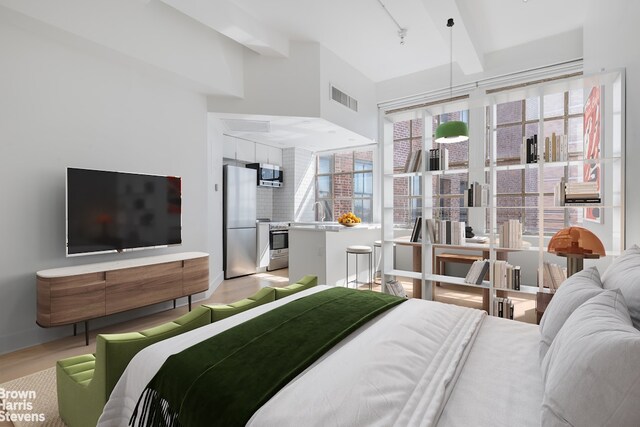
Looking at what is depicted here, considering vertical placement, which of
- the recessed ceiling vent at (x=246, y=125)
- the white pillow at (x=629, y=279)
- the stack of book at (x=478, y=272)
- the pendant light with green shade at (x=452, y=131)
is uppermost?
the recessed ceiling vent at (x=246, y=125)

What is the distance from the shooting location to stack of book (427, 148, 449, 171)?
363 cm

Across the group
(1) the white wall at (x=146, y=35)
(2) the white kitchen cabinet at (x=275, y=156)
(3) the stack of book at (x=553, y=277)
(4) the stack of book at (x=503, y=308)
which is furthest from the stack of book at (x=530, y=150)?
(2) the white kitchen cabinet at (x=275, y=156)

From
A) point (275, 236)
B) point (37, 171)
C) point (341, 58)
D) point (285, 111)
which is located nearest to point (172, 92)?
point (285, 111)

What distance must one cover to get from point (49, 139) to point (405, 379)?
3559 millimetres

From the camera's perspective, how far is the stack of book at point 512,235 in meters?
3.23

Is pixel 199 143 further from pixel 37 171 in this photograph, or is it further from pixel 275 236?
pixel 275 236

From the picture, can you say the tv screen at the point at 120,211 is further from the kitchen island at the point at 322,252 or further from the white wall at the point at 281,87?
the kitchen island at the point at 322,252

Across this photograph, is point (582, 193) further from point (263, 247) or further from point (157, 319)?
point (263, 247)

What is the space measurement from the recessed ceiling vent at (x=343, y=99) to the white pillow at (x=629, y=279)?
387 cm

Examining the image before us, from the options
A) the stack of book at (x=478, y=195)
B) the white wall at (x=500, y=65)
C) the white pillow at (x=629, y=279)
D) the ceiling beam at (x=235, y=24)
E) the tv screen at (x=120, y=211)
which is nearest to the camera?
the white pillow at (x=629, y=279)

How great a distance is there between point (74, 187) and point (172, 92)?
164cm

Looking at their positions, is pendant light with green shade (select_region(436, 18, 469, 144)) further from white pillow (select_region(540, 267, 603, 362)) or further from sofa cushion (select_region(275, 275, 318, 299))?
white pillow (select_region(540, 267, 603, 362))

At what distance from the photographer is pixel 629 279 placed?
4.36ft

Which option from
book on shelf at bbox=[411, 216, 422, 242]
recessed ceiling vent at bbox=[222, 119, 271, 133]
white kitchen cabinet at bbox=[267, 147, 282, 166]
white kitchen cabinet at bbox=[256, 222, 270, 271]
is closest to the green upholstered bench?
book on shelf at bbox=[411, 216, 422, 242]
